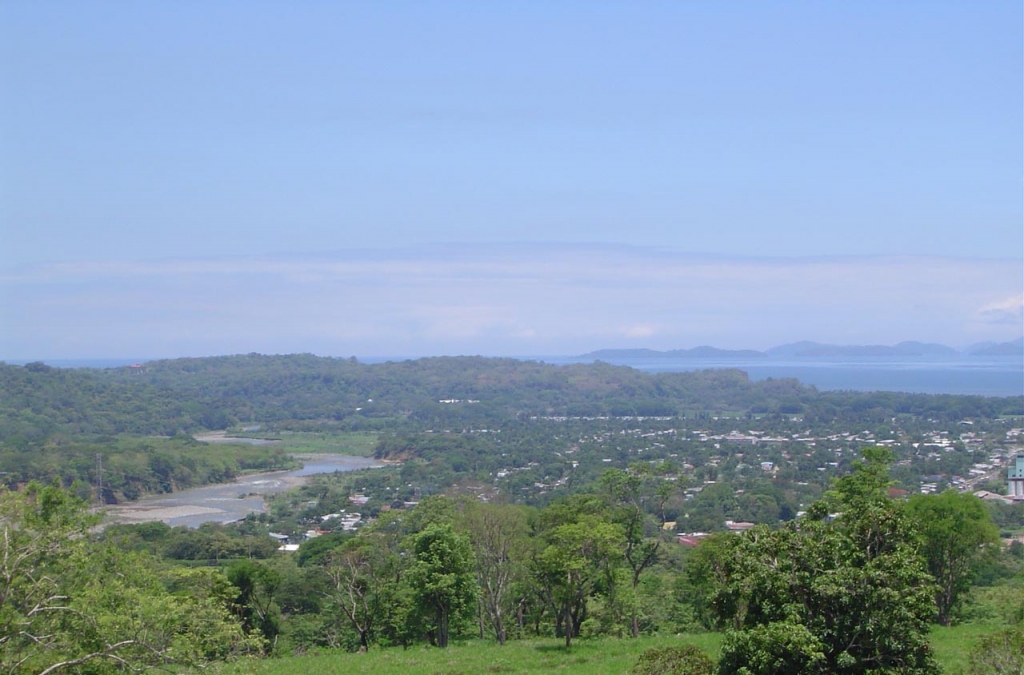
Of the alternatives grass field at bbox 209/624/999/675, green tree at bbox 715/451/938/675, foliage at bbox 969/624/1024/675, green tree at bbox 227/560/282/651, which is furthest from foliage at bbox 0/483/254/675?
green tree at bbox 227/560/282/651

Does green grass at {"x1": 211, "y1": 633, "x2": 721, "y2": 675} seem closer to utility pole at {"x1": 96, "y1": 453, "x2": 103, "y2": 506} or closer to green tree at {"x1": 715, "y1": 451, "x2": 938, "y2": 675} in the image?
green tree at {"x1": 715, "y1": 451, "x2": 938, "y2": 675}

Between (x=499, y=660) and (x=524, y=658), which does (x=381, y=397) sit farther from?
(x=499, y=660)

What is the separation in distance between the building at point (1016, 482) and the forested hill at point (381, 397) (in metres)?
57.5

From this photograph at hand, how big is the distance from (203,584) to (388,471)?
6879 cm

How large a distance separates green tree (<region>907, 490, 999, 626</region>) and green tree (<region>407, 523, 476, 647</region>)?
11.4 meters

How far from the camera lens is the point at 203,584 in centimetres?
2119

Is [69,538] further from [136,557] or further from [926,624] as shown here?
[926,624]

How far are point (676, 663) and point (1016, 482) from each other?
57450mm

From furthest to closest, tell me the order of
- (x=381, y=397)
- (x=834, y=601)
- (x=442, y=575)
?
1. (x=381, y=397)
2. (x=442, y=575)
3. (x=834, y=601)

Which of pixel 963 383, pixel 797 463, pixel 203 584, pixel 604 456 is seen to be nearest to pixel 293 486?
pixel 604 456

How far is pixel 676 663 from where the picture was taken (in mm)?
12367

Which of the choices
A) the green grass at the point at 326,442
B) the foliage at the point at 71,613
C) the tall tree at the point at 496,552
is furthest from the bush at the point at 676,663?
the green grass at the point at 326,442

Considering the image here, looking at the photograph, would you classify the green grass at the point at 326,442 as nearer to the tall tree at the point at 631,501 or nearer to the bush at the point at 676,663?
the tall tree at the point at 631,501

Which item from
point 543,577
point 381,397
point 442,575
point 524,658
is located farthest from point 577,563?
point 381,397
